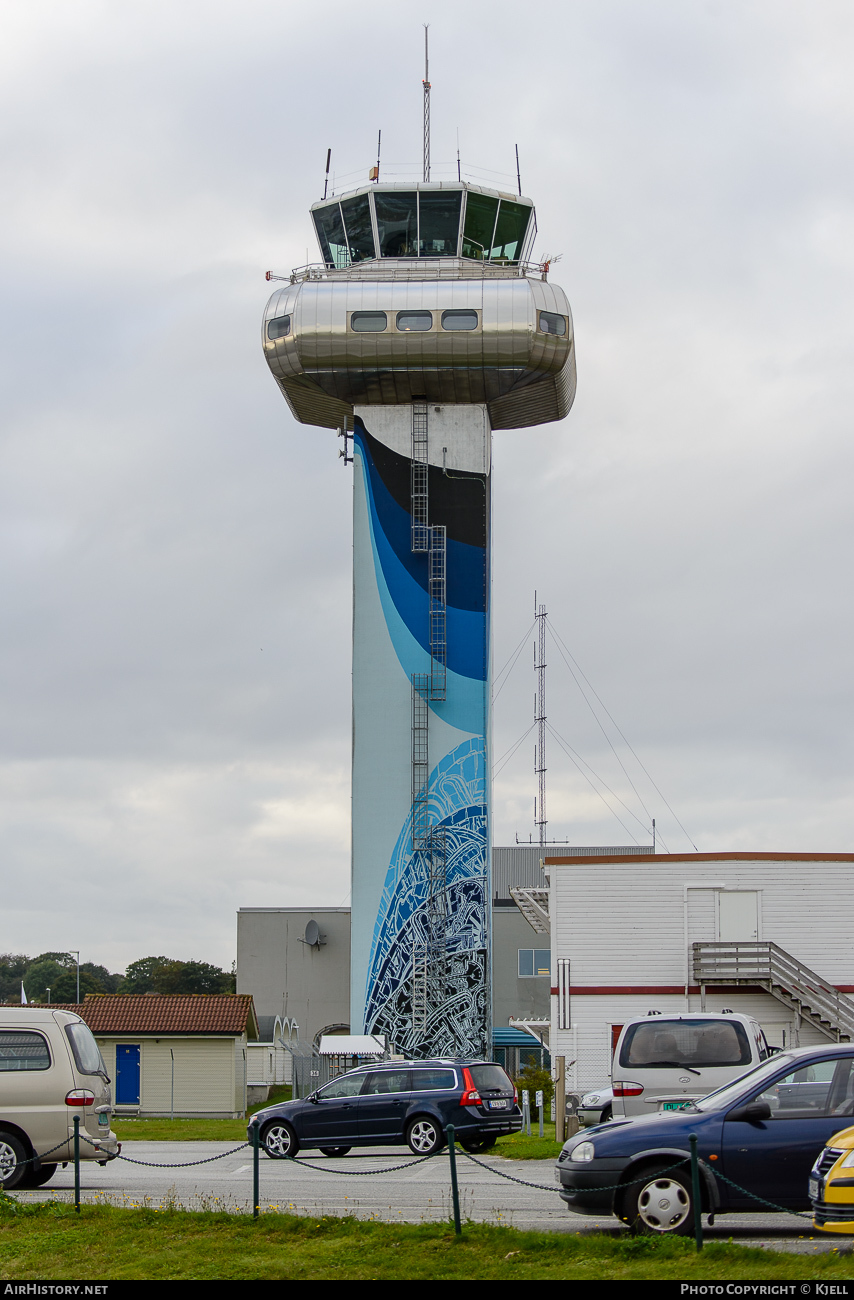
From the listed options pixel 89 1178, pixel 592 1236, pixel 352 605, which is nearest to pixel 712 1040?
pixel 592 1236

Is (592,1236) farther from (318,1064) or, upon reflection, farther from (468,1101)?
(318,1064)

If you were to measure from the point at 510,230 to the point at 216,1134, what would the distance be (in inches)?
1238

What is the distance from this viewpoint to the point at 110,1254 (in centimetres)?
1291

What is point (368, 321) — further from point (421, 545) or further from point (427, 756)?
point (427, 756)

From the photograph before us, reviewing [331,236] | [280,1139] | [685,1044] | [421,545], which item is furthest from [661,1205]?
[331,236]

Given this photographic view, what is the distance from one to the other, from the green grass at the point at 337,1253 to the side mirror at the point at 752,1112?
1323 mm

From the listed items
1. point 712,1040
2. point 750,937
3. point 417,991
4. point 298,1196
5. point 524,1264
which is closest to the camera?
point 524,1264

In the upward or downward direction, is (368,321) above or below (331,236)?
below

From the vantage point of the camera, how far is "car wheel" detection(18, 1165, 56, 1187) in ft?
58.7

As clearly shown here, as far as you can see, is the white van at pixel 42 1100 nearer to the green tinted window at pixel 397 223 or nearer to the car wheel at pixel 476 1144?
the car wheel at pixel 476 1144

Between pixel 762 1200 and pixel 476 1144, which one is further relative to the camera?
pixel 476 1144

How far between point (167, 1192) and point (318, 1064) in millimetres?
24366

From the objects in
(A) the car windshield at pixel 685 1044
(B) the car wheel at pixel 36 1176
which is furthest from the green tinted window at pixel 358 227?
(B) the car wheel at pixel 36 1176

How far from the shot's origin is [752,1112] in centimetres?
1271
